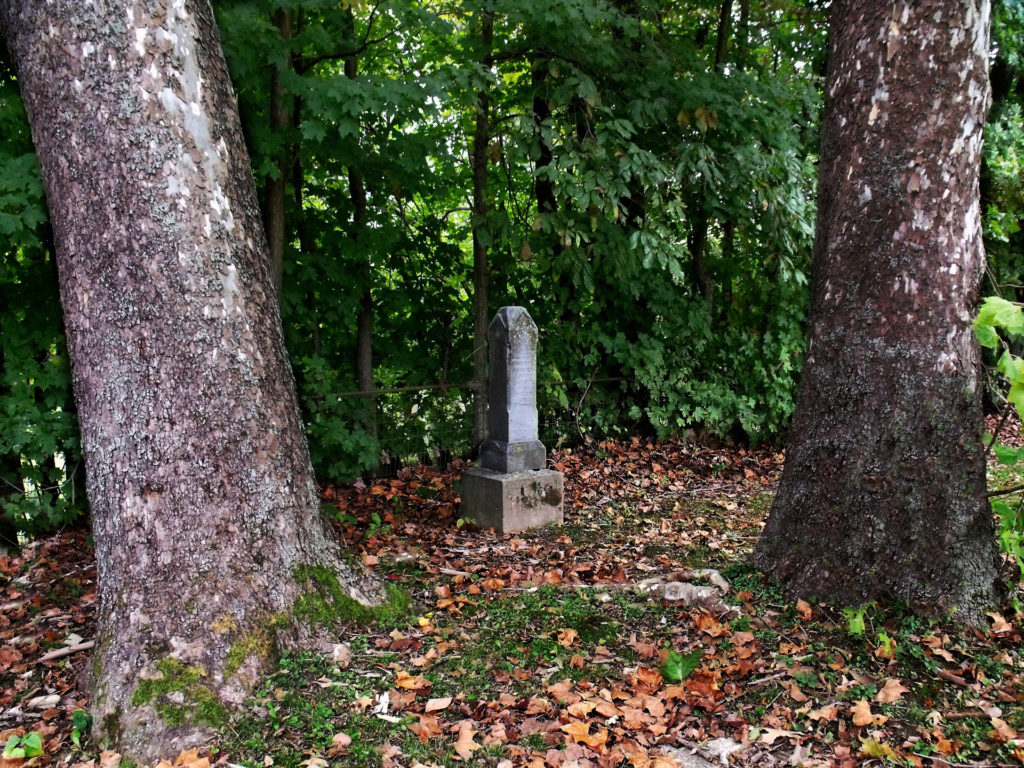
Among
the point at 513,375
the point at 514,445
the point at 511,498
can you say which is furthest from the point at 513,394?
the point at 511,498

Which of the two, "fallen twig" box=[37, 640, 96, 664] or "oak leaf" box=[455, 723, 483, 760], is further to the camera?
"fallen twig" box=[37, 640, 96, 664]

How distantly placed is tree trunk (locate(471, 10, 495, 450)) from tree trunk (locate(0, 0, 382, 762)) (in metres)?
4.49

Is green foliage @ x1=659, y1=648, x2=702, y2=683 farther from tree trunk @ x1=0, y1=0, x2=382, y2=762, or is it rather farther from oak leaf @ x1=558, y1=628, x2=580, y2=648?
tree trunk @ x1=0, y1=0, x2=382, y2=762

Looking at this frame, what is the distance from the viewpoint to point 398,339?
827cm

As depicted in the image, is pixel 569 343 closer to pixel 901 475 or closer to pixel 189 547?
pixel 901 475

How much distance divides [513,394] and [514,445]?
43cm

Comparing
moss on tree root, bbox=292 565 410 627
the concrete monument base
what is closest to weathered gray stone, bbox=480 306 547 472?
the concrete monument base

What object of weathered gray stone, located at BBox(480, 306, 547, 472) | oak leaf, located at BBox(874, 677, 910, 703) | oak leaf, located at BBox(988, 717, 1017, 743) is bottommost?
oak leaf, located at BBox(988, 717, 1017, 743)

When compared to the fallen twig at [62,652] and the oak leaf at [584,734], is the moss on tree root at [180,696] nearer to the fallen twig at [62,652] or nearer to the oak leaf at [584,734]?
the fallen twig at [62,652]

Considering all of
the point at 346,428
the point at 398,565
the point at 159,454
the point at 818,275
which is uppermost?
the point at 818,275

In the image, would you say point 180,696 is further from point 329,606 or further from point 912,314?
point 912,314

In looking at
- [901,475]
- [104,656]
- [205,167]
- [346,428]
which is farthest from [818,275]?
[346,428]

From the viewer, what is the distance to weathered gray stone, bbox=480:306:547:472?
615cm

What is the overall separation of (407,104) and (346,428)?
11.2ft
